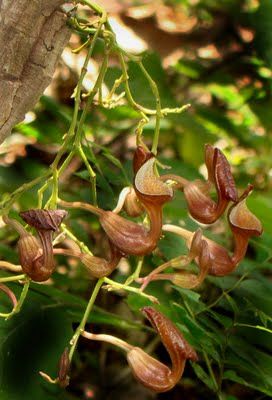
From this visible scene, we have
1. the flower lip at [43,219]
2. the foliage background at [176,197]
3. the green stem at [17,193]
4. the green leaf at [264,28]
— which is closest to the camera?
the flower lip at [43,219]

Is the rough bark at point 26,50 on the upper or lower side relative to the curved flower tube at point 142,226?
upper

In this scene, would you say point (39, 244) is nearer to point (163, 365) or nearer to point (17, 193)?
point (17, 193)

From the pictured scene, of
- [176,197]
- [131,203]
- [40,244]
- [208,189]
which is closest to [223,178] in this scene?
[208,189]

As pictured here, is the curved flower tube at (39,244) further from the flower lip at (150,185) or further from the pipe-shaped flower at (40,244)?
the flower lip at (150,185)

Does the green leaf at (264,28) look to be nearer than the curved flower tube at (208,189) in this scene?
No

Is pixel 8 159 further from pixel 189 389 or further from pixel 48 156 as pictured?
pixel 189 389

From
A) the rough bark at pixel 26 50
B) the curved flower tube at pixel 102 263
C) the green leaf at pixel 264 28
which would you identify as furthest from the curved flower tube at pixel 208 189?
the green leaf at pixel 264 28

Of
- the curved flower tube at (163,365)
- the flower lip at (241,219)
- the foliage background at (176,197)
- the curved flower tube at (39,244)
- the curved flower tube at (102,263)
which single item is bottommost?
the foliage background at (176,197)

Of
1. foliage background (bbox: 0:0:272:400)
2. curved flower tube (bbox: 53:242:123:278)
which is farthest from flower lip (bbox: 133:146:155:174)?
foliage background (bbox: 0:0:272:400)

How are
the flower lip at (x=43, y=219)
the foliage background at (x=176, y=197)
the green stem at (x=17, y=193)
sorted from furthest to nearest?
1. the foliage background at (x=176, y=197)
2. the green stem at (x=17, y=193)
3. the flower lip at (x=43, y=219)
